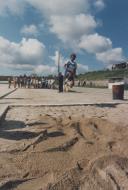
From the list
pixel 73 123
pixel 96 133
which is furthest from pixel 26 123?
pixel 96 133

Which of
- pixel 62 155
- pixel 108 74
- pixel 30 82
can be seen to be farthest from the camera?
pixel 108 74

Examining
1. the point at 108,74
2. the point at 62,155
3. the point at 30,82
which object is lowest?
the point at 62,155

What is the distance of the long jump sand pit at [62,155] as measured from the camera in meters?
4.49

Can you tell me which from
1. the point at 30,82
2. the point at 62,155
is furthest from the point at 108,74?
the point at 62,155

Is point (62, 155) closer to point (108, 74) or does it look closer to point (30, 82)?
point (30, 82)

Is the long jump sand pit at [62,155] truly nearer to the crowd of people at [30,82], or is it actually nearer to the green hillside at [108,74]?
the crowd of people at [30,82]

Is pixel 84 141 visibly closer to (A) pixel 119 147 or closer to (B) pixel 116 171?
(A) pixel 119 147

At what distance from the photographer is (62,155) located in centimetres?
580

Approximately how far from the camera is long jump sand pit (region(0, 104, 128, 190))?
4488 millimetres

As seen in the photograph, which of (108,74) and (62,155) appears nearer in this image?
(62,155)

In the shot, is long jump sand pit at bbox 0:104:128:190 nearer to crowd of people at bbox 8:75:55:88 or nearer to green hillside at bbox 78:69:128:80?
crowd of people at bbox 8:75:55:88

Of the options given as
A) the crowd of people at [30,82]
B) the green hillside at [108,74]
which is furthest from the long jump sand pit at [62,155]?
the green hillside at [108,74]

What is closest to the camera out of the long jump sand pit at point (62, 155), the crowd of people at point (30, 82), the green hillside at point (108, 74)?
the long jump sand pit at point (62, 155)

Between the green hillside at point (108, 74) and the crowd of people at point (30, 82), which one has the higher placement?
the green hillside at point (108, 74)
